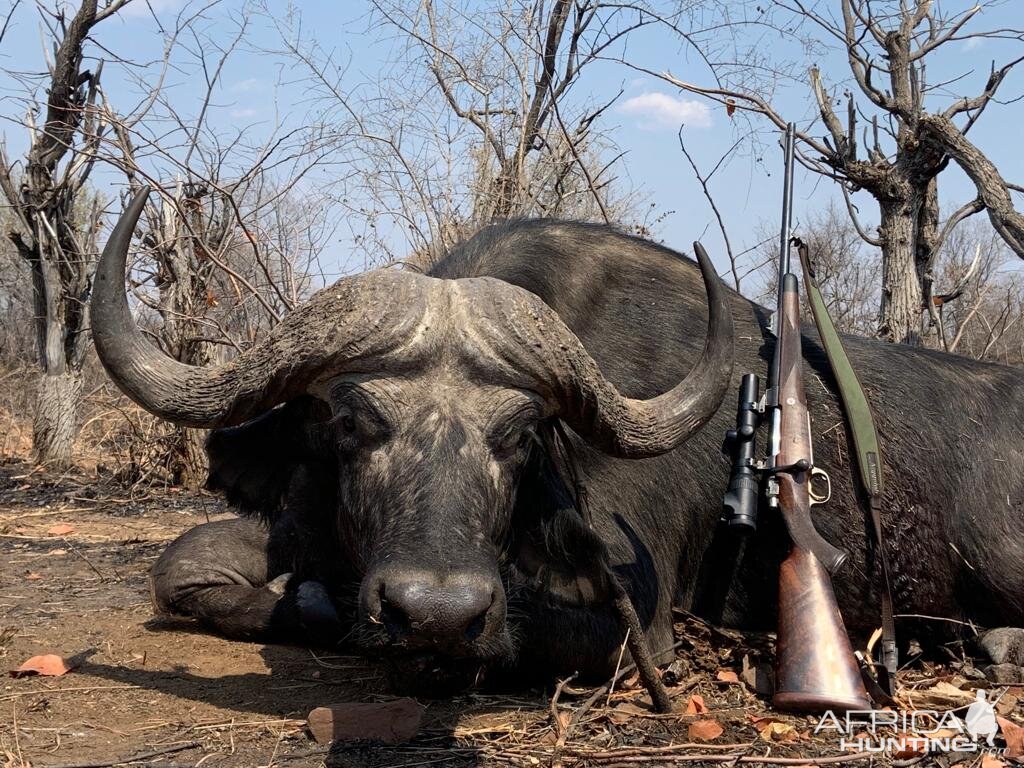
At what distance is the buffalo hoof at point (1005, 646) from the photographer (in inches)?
164

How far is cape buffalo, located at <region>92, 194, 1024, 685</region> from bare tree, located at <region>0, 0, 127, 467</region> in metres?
5.51

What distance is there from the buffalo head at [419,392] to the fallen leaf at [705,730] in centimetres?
68

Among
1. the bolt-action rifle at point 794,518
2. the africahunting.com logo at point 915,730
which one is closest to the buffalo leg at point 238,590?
the bolt-action rifle at point 794,518

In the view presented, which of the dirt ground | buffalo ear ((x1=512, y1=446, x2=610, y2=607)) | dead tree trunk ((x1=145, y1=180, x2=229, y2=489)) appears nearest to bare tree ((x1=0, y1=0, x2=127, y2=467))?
dead tree trunk ((x1=145, y1=180, x2=229, y2=489))

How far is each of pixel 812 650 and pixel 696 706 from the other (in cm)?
45

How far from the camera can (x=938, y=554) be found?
454cm

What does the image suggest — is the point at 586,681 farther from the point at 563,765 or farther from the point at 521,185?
the point at 521,185

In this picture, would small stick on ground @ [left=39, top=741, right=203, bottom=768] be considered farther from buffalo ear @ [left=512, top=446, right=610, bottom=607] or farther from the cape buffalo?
buffalo ear @ [left=512, top=446, right=610, bottom=607]

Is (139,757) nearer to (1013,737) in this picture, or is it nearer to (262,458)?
(262,458)

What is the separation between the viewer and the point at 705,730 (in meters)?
3.20

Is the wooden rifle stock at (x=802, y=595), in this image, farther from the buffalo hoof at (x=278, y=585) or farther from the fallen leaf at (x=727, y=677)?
the buffalo hoof at (x=278, y=585)

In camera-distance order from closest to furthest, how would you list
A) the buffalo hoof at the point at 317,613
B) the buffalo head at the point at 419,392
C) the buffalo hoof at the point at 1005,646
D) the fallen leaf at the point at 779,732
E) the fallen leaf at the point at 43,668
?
the buffalo head at the point at 419,392 → the fallen leaf at the point at 779,732 → the fallen leaf at the point at 43,668 → the buffalo hoof at the point at 317,613 → the buffalo hoof at the point at 1005,646

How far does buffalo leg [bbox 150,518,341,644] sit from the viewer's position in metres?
4.06

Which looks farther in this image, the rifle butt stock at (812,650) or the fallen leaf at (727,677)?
the fallen leaf at (727,677)
